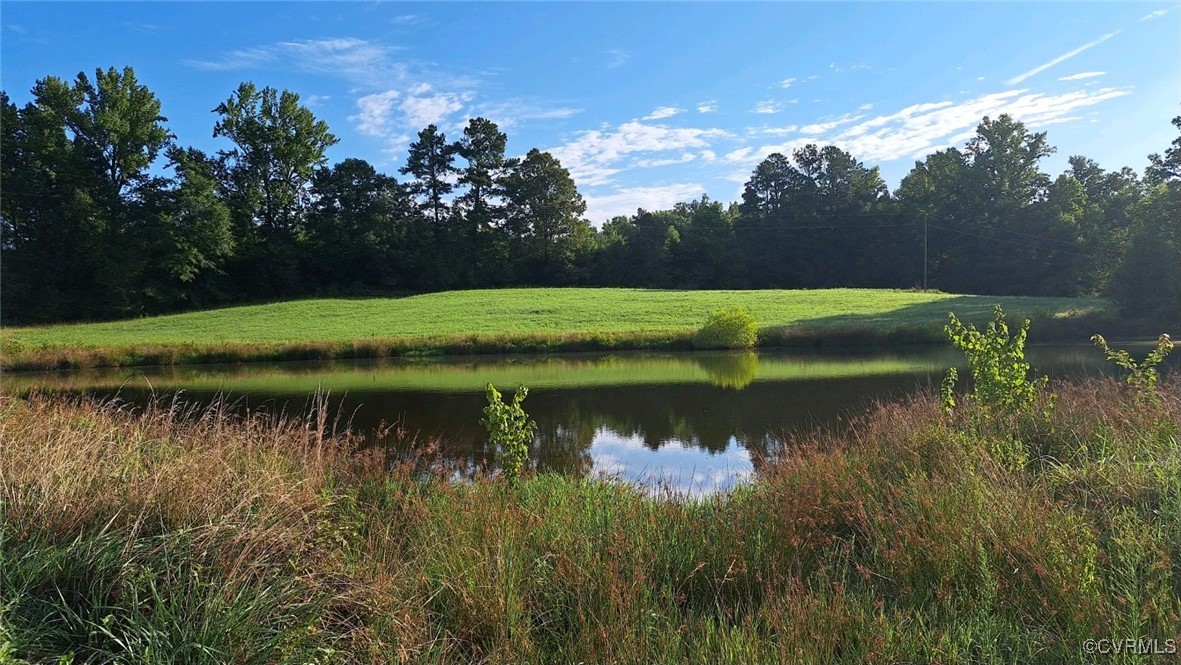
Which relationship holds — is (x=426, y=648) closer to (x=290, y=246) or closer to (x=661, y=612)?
(x=661, y=612)

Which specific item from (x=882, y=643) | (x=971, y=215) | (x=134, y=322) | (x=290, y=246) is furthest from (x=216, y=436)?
(x=971, y=215)

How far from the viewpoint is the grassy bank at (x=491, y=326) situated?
32.2m

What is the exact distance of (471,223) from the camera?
67.4 meters

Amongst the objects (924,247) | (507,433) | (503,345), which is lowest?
(503,345)

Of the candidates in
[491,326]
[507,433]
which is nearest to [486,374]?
[491,326]

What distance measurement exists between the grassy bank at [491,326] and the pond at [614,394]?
2241 millimetres

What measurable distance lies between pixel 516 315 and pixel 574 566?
1483 inches

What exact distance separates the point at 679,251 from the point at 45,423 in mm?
69080

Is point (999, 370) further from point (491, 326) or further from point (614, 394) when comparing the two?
point (491, 326)

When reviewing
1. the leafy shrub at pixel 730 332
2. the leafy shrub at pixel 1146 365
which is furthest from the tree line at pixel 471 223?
the leafy shrub at pixel 1146 365

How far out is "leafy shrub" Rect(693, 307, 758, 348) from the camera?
32.8 m

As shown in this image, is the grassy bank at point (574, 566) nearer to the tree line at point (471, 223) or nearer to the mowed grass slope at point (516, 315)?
the mowed grass slope at point (516, 315)

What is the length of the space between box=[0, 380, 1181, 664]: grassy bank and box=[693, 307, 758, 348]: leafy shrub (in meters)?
26.5

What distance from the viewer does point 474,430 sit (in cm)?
1401
